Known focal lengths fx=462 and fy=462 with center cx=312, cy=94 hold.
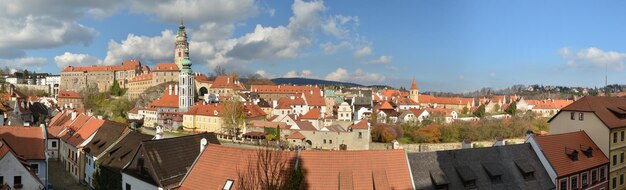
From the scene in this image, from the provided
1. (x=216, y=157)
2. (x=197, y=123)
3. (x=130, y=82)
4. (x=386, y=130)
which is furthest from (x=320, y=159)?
(x=130, y=82)

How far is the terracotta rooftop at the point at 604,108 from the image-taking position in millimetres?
23281

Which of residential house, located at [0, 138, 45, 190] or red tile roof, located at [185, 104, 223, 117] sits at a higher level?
red tile roof, located at [185, 104, 223, 117]

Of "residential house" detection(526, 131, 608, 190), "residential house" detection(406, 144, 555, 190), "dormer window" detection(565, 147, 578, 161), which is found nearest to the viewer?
"residential house" detection(406, 144, 555, 190)

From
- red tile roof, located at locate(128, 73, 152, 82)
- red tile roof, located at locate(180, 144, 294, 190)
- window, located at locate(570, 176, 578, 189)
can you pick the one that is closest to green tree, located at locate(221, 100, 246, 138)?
red tile roof, located at locate(180, 144, 294, 190)

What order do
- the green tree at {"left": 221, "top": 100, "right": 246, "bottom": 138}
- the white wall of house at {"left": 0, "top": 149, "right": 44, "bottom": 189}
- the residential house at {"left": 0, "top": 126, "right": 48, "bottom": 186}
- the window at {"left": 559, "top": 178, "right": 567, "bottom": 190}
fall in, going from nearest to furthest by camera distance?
1. the window at {"left": 559, "top": 178, "right": 567, "bottom": 190}
2. the white wall of house at {"left": 0, "top": 149, "right": 44, "bottom": 189}
3. the residential house at {"left": 0, "top": 126, "right": 48, "bottom": 186}
4. the green tree at {"left": 221, "top": 100, "right": 246, "bottom": 138}

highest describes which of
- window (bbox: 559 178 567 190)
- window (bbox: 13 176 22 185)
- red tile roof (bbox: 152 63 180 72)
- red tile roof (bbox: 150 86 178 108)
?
red tile roof (bbox: 152 63 180 72)

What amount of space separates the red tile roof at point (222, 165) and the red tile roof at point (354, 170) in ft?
2.37

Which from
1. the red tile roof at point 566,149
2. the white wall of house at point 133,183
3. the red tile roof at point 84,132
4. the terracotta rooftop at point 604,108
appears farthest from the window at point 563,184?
the red tile roof at point 84,132

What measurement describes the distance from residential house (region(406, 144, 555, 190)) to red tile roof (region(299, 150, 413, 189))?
852 mm

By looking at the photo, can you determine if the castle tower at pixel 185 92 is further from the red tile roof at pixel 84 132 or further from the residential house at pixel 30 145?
the residential house at pixel 30 145

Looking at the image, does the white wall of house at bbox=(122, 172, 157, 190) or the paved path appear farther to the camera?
the paved path

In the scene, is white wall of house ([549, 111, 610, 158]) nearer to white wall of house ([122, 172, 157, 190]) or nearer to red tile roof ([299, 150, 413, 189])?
red tile roof ([299, 150, 413, 189])

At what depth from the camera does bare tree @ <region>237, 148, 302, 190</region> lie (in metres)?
13.8

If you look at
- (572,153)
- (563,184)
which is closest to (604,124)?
(572,153)
